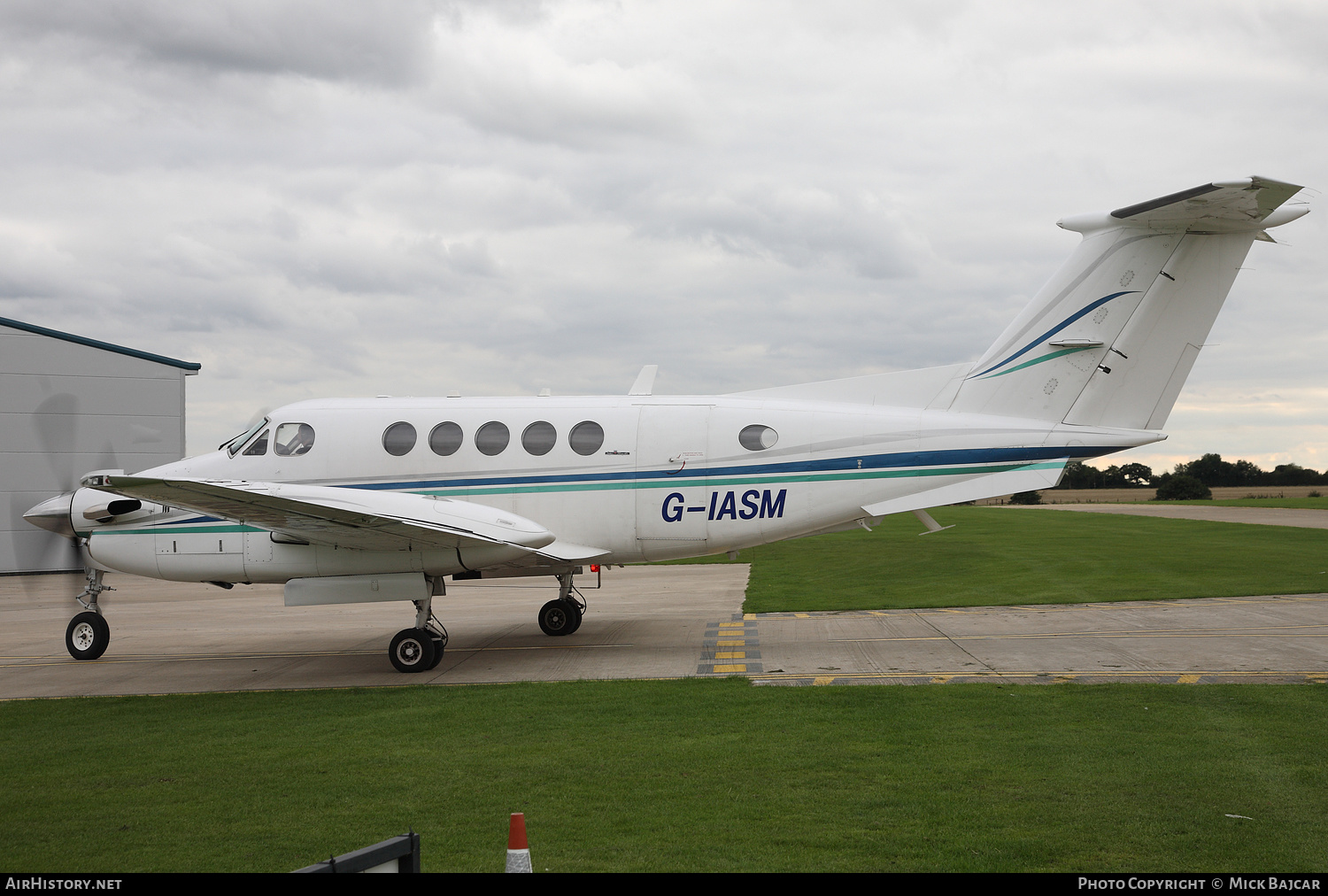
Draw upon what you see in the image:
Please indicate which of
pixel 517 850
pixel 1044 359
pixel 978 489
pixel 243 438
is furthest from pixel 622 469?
pixel 517 850

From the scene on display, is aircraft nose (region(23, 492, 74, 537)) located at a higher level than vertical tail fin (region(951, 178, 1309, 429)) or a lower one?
lower

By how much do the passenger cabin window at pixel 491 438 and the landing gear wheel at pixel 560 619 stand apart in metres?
3.48

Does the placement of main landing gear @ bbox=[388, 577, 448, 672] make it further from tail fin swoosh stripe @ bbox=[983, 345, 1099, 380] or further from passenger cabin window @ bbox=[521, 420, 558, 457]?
tail fin swoosh stripe @ bbox=[983, 345, 1099, 380]

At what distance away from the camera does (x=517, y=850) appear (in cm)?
391

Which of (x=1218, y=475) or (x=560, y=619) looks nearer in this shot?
(x=560, y=619)

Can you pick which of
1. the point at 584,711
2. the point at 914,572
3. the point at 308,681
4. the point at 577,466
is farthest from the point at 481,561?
the point at 914,572

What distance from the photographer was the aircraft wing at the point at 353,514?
10711mm

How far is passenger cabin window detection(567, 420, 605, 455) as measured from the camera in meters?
13.2

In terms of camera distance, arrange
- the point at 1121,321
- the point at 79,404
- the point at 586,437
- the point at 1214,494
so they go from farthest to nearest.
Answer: the point at 1214,494 < the point at 79,404 < the point at 586,437 < the point at 1121,321

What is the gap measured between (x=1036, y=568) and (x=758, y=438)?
13.6 m

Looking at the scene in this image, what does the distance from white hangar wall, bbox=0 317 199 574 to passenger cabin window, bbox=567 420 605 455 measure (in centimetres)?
1602

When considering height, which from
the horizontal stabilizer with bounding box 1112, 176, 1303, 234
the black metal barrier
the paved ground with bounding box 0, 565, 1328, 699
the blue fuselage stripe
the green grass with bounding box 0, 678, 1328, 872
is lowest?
the paved ground with bounding box 0, 565, 1328, 699

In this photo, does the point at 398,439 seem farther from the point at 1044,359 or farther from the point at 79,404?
the point at 79,404

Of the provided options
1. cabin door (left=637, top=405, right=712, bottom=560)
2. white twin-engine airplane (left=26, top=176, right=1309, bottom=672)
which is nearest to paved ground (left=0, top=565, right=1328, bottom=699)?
white twin-engine airplane (left=26, top=176, right=1309, bottom=672)
